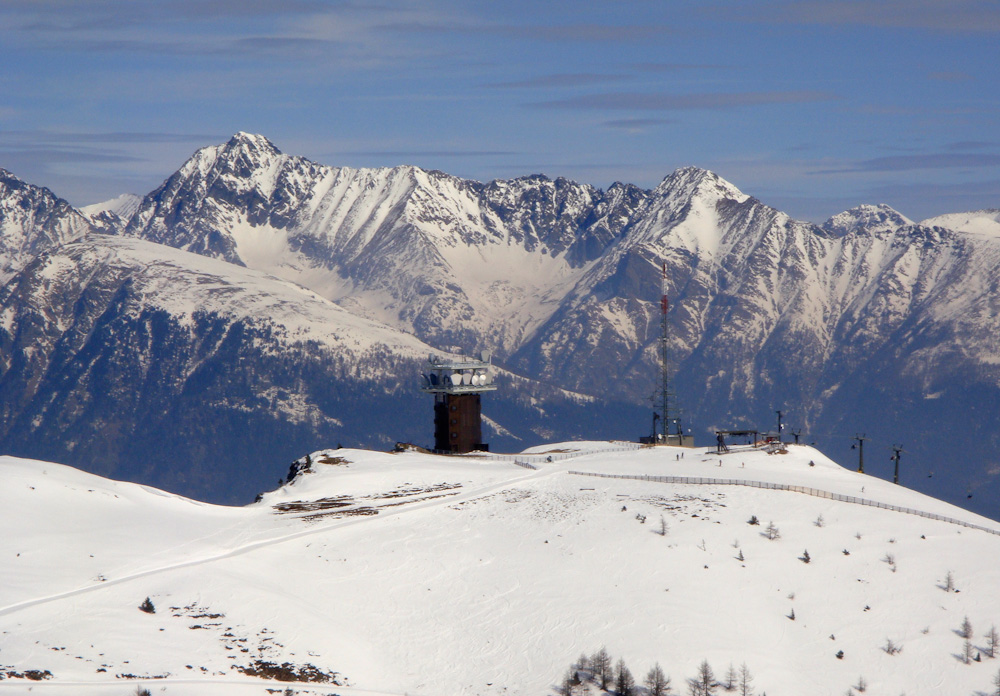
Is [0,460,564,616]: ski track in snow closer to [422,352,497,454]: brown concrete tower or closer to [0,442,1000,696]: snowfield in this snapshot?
[0,442,1000,696]: snowfield

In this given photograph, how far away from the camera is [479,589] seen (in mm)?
87562

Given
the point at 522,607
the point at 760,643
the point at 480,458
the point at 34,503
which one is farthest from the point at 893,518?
the point at 34,503

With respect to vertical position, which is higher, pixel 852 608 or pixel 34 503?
pixel 34 503

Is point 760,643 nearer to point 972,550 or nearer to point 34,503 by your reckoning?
point 972,550

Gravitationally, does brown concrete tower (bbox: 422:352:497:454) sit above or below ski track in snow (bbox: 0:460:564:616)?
above

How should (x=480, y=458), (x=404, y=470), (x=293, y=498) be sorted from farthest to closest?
1. (x=480, y=458)
2. (x=404, y=470)
3. (x=293, y=498)

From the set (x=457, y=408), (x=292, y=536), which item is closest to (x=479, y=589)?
(x=292, y=536)

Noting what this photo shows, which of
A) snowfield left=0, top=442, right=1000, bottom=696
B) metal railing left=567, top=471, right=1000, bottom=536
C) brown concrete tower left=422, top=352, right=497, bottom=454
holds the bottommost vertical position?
snowfield left=0, top=442, right=1000, bottom=696

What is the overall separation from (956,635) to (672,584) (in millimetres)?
18129

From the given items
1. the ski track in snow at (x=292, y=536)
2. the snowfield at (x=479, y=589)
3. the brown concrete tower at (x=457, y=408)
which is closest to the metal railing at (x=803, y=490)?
the snowfield at (x=479, y=589)

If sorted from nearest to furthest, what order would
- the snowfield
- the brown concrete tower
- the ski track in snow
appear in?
1. the snowfield
2. the ski track in snow
3. the brown concrete tower

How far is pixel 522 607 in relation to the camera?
84.8 metres

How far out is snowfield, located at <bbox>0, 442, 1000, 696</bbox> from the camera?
73.4 m

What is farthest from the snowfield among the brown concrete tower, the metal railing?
the brown concrete tower
